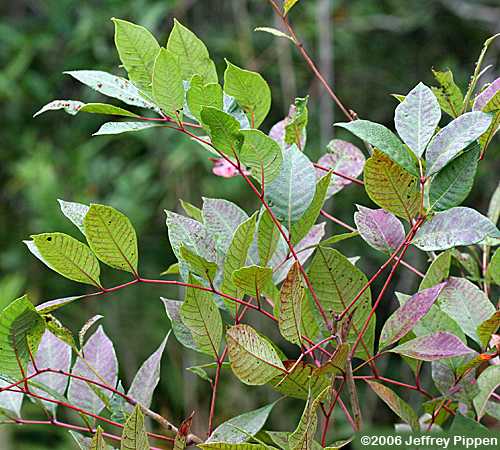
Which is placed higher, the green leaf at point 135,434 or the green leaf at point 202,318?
the green leaf at point 202,318

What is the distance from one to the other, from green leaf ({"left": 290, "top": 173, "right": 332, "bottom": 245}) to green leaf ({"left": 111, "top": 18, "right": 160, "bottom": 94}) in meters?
0.08

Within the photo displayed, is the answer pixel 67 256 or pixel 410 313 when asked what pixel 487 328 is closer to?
pixel 410 313

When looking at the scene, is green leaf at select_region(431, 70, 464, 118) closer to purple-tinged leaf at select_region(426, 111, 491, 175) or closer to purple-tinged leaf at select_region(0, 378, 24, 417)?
purple-tinged leaf at select_region(426, 111, 491, 175)

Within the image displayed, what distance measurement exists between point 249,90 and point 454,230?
9cm

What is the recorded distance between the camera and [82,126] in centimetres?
163

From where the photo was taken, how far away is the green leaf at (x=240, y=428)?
0.29 meters

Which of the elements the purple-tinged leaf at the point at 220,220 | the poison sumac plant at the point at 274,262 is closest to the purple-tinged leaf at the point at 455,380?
the poison sumac plant at the point at 274,262

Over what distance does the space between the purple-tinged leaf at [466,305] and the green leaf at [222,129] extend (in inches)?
4.4

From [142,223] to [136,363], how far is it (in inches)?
11.5

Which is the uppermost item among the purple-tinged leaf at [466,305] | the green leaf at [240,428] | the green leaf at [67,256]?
the green leaf at [67,256]

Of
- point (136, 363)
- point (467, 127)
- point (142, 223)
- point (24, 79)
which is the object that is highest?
point (467, 127)

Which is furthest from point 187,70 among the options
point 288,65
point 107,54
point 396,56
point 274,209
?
point 396,56

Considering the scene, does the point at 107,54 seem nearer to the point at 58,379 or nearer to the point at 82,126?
the point at 82,126

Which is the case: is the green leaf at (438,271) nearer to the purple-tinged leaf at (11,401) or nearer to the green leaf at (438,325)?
the green leaf at (438,325)
